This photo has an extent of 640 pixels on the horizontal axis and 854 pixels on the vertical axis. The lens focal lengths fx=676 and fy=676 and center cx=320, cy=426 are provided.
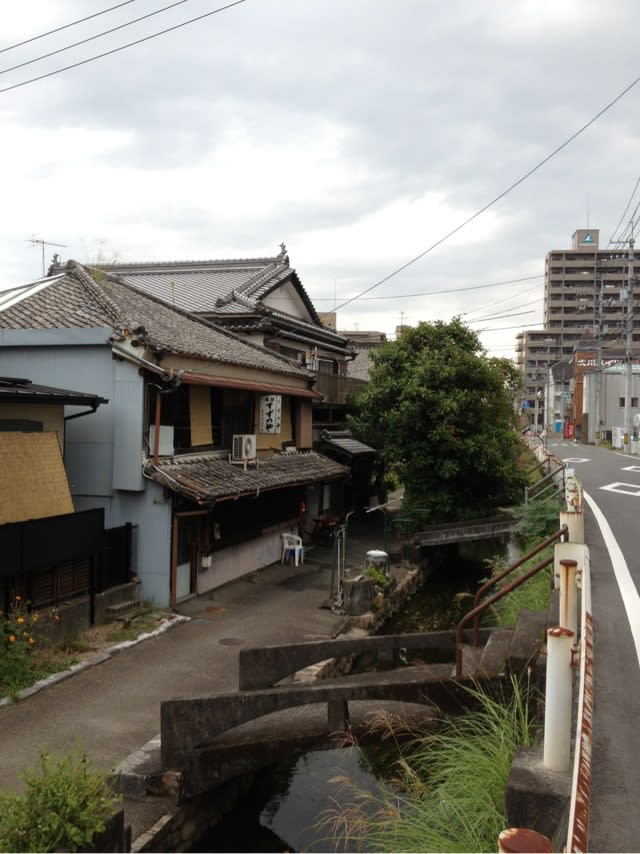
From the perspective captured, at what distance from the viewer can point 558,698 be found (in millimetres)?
4582

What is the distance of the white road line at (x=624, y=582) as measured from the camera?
798cm

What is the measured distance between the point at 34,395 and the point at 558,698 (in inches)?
451

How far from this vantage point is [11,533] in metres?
11.6

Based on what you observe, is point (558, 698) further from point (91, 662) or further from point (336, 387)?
point (336, 387)

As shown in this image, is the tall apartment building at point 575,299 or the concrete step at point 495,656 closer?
the concrete step at point 495,656

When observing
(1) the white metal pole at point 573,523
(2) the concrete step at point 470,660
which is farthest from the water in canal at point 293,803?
(1) the white metal pole at point 573,523

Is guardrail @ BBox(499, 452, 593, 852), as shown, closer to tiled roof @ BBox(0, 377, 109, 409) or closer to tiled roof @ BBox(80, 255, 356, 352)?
tiled roof @ BBox(0, 377, 109, 409)

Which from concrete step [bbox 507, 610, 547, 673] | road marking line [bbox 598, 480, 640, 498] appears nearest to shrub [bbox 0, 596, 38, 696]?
concrete step [bbox 507, 610, 547, 673]

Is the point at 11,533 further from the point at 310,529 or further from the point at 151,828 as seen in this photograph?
the point at 310,529

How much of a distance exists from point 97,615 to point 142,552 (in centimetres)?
211

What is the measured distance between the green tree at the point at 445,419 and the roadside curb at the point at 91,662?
36.3ft

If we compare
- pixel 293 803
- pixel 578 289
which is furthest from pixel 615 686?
pixel 578 289

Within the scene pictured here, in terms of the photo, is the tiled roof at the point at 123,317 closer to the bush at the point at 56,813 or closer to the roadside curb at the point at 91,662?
the roadside curb at the point at 91,662

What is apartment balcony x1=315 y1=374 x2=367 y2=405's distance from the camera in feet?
89.7
